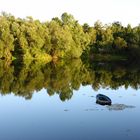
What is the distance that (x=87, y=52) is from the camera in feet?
349

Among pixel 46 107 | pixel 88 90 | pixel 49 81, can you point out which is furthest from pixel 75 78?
pixel 46 107

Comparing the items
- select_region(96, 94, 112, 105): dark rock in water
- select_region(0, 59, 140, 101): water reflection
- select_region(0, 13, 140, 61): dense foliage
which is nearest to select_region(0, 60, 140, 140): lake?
select_region(0, 59, 140, 101): water reflection

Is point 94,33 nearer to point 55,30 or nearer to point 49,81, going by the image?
point 55,30

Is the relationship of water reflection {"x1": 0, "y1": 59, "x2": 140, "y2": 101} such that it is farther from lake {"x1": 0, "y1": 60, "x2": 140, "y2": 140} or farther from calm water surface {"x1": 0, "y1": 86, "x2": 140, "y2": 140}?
calm water surface {"x1": 0, "y1": 86, "x2": 140, "y2": 140}

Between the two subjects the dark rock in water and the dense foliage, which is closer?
the dark rock in water

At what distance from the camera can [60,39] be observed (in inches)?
3575

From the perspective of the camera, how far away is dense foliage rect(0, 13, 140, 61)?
84.8 meters

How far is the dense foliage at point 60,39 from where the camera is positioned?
8481cm

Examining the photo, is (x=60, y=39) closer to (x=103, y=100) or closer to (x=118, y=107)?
(x=103, y=100)

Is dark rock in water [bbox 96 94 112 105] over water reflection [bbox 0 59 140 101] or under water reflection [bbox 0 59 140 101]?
under

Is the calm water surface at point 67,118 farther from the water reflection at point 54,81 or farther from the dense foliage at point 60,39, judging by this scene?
the dense foliage at point 60,39

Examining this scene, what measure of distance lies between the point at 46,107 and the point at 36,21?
60725 mm

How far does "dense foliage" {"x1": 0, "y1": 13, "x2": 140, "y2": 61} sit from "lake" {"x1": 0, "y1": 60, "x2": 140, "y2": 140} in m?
27.0

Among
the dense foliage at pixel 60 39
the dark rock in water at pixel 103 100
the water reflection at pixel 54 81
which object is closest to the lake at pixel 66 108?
the water reflection at pixel 54 81
